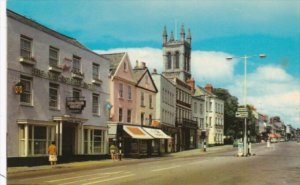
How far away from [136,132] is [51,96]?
16.2m

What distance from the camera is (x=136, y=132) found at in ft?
156

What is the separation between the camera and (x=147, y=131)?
51.5 meters

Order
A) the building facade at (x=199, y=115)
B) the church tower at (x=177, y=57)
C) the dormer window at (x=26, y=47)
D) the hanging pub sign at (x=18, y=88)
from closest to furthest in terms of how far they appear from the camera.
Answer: the hanging pub sign at (x=18, y=88) → the dormer window at (x=26, y=47) → the building facade at (x=199, y=115) → the church tower at (x=177, y=57)

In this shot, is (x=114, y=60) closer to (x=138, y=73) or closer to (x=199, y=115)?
(x=138, y=73)

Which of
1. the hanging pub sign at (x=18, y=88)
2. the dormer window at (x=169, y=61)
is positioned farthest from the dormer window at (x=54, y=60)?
the dormer window at (x=169, y=61)

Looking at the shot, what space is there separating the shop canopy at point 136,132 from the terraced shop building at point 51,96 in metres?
4.05

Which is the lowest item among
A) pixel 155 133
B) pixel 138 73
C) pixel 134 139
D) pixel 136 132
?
pixel 134 139

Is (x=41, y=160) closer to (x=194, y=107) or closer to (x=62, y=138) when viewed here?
(x=62, y=138)

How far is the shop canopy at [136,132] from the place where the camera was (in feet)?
150

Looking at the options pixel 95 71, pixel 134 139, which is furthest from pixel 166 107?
pixel 95 71

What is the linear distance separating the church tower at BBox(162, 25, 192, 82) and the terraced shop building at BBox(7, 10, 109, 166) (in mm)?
108019

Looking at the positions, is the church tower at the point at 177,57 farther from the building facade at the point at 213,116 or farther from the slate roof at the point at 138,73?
the slate roof at the point at 138,73

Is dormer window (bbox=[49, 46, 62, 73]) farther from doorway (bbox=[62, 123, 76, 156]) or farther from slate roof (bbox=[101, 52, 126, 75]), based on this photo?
slate roof (bbox=[101, 52, 126, 75])
